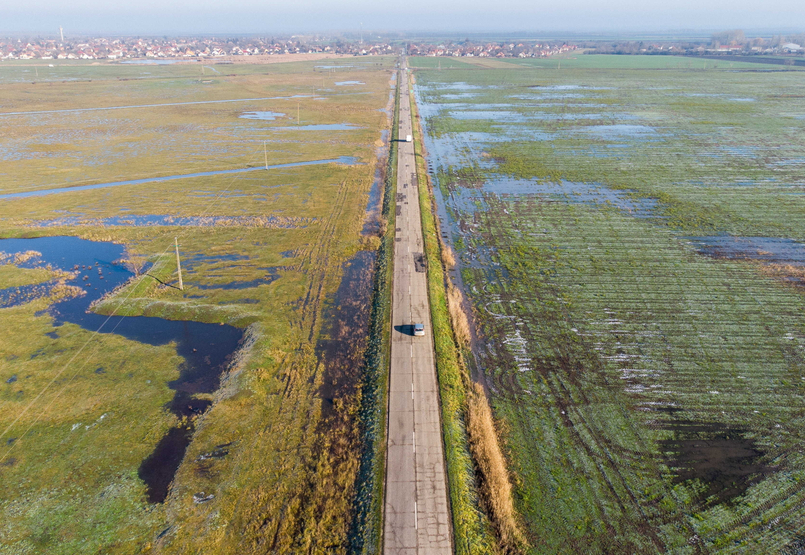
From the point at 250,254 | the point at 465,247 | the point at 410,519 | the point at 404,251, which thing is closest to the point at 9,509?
the point at 410,519

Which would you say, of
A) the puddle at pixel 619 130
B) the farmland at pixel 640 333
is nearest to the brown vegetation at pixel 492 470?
the farmland at pixel 640 333

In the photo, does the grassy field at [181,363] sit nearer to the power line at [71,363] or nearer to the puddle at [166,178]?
the power line at [71,363]

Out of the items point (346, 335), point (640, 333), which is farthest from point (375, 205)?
point (640, 333)

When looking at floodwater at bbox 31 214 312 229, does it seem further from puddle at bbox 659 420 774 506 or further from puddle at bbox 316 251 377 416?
puddle at bbox 659 420 774 506

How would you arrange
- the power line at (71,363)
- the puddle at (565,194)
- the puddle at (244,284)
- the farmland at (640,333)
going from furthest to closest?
the puddle at (565,194), the puddle at (244,284), the power line at (71,363), the farmland at (640,333)

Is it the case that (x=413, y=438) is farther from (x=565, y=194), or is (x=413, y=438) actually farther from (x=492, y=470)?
(x=565, y=194)

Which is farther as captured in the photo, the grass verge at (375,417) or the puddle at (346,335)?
the puddle at (346,335)
